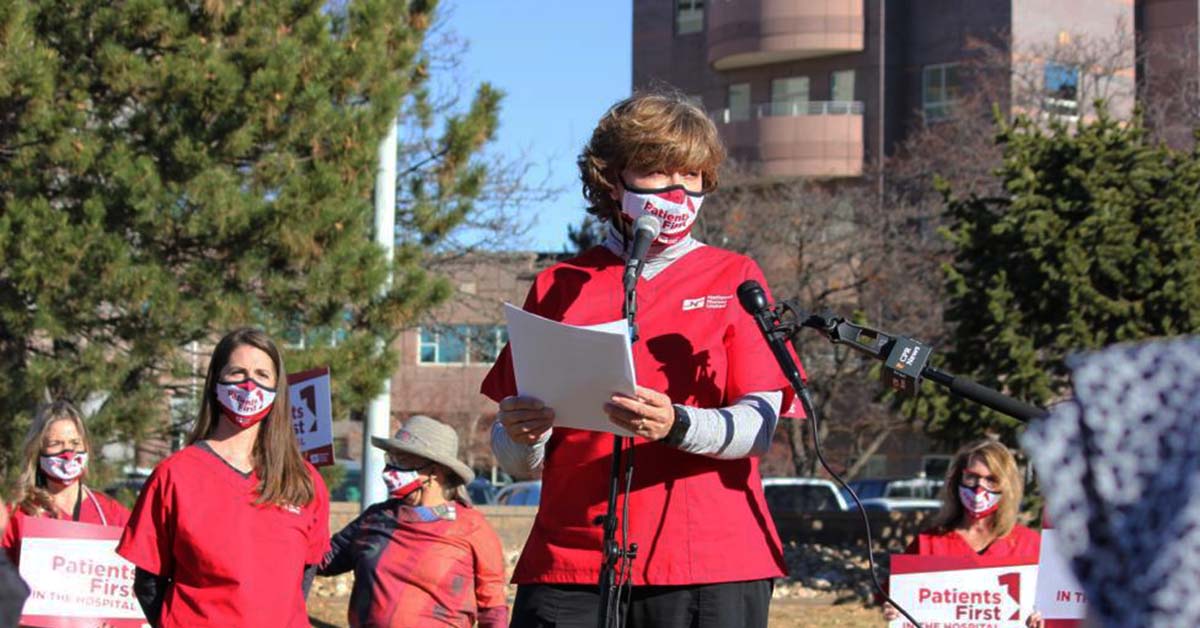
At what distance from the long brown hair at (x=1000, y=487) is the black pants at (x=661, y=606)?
4.12 m

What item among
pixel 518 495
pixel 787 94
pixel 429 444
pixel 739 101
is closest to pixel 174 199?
pixel 429 444

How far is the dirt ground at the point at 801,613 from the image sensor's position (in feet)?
50.6

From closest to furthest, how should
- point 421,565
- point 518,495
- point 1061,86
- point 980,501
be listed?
point 980,501 < point 421,565 < point 518,495 < point 1061,86

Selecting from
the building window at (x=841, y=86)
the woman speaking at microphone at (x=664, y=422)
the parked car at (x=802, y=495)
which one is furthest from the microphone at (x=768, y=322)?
the building window at (x=841, y=86)

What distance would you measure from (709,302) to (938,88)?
46.8 meters

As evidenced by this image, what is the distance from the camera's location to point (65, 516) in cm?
746

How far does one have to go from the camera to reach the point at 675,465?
364cm

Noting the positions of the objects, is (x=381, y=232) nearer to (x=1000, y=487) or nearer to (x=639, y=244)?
(x=1000, y=487)

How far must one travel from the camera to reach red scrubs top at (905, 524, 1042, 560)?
286 inches

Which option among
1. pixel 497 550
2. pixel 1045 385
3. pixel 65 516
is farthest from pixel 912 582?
pixel 1045 385

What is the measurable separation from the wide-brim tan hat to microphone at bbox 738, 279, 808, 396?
4490 mm

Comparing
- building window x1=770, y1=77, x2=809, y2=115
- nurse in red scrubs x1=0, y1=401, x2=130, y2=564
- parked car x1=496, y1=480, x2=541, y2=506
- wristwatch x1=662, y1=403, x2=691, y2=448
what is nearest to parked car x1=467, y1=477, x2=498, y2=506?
parked car x1=496, y1=480, x2=541, y2=506

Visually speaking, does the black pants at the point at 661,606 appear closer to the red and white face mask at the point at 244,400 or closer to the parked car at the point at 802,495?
the red and white face mask at the point at 244,400

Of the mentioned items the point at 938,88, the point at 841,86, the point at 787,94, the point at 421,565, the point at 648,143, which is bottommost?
the point at 421,565
